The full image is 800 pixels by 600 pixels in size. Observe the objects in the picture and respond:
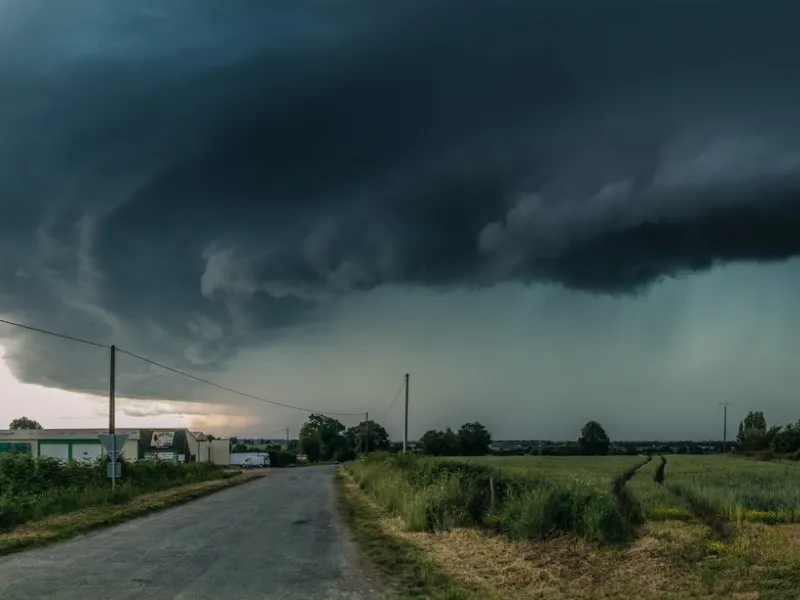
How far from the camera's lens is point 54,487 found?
28.7m

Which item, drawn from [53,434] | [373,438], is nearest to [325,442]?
[373,438]

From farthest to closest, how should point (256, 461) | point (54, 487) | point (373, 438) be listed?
1. point (373, 438)
2. point (256, 461)
3. point (54, 487)

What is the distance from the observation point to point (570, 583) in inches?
463

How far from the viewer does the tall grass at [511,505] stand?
46.5 ft

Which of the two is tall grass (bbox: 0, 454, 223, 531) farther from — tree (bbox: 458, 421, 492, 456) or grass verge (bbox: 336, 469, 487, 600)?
tree (bbox: 458, 421, 492, 456)

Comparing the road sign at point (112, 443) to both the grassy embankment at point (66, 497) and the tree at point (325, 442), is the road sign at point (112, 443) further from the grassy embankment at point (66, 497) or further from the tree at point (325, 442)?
the tree at point (325, 442)

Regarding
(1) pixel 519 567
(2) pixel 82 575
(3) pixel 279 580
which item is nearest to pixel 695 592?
(1) pixel 519 567

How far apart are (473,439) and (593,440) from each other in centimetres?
2228

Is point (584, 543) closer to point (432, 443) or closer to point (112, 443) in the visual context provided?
point (112, 443)

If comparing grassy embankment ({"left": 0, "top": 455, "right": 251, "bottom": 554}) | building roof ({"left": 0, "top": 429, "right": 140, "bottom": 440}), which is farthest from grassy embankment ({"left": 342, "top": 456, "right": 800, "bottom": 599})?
building roof ({"left": 0, "top": 429, "right": 140, "bottom": 440})

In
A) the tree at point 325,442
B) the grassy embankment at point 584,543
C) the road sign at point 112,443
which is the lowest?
the tree at point 325,442

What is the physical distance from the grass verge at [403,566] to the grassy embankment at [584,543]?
91 millimetres

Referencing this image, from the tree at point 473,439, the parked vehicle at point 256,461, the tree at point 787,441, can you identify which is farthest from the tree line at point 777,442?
the parked vehicle at point 256,461

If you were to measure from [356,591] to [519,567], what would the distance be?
2796mm
